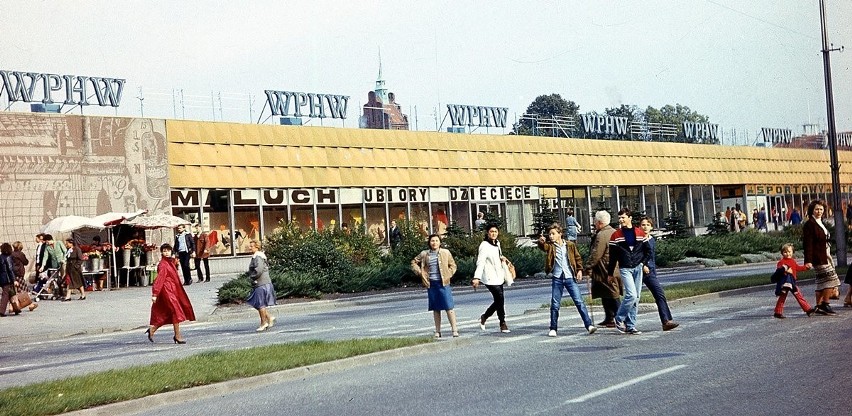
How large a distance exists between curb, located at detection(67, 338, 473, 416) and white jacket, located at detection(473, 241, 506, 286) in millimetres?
1940

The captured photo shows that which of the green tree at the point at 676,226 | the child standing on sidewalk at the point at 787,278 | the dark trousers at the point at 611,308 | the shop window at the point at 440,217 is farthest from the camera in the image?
the shop window at the point at 440,217

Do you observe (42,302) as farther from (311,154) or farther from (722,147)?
(722,147)

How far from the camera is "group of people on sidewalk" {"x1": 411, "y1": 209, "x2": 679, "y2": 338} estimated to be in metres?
17.7

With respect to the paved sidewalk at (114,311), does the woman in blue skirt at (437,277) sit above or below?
above

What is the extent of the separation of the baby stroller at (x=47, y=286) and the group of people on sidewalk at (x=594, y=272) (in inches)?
697

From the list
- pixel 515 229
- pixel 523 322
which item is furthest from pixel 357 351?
pixel 515 229

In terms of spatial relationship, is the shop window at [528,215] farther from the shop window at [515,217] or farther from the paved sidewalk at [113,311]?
the paved sidewalk at [113,311]

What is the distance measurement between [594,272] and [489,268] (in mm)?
1882

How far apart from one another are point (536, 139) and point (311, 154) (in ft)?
59.4

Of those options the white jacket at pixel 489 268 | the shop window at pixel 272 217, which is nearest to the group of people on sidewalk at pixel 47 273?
the white jacket at pixel 489 268

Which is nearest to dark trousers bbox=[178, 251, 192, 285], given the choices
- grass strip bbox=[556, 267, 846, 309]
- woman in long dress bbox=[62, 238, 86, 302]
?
woman in long dress bbox=[62, 238, 86, 302]

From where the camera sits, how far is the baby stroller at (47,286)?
33438mm

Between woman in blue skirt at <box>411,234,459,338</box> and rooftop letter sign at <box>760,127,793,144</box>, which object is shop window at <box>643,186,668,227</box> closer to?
rooftop letter sign at <box>760,127,793,144</box>

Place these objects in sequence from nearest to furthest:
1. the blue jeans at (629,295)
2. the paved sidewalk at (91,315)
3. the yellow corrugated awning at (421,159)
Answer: the blue jeans at (629,295) < the paved sidewalk at (91,315) < the yellow corrugated awning at (421,159)
